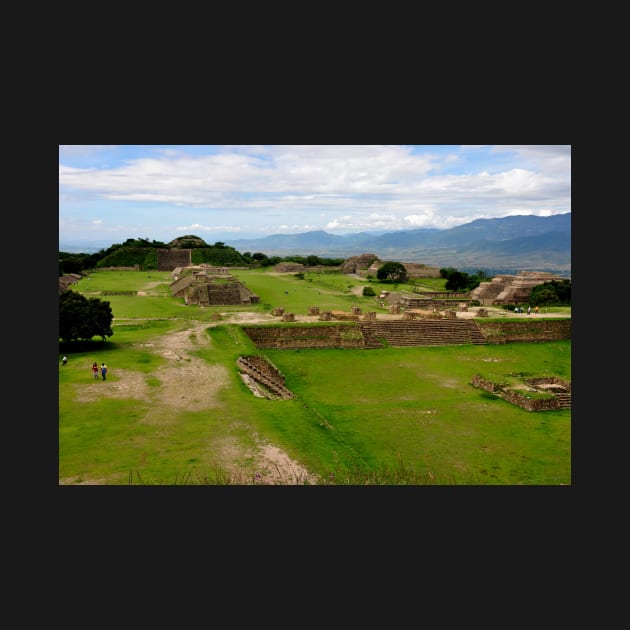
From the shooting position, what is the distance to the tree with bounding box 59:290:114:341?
61.0 feet

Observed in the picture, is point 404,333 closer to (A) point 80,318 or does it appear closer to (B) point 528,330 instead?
(B) point 528,330

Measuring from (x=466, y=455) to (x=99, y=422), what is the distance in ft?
28.7

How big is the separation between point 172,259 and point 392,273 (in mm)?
26417

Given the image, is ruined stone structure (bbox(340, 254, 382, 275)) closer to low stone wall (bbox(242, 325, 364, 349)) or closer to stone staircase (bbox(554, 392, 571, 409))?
low stone wall (bbox(242, 325, 364, 349))

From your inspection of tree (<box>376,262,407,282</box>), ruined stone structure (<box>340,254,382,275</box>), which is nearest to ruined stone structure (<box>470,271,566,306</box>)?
tree (<box>376,262,407,282</box>)

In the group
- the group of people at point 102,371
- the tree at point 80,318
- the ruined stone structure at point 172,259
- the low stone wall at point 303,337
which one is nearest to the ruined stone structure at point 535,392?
the low stone wall at point 303,337

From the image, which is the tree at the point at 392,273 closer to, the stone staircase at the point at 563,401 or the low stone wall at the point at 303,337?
the low stone wall at the point at 303,337

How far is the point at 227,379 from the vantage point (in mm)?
16391

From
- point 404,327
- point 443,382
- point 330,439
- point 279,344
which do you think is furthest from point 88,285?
point 330,439

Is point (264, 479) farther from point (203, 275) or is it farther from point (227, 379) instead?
point (203, 275)

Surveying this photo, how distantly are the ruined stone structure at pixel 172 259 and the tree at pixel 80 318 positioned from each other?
142 feet

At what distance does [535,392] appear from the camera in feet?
56.4

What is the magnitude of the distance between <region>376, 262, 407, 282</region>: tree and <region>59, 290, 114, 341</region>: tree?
38895mm

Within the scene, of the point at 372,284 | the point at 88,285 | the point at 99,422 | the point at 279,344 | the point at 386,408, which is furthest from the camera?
the point at 372,284
